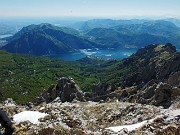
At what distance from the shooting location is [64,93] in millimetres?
70312

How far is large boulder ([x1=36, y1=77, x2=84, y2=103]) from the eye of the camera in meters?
68.2

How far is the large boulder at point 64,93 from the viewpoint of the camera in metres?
68.2

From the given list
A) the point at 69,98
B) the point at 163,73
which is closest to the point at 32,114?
the point at 69,98

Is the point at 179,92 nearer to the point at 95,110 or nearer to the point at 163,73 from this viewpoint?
the point at 95,110

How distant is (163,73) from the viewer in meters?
135

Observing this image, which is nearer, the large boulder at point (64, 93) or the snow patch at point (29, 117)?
the snow patch at point (29, 117)

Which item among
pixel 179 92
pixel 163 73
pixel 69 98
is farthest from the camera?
pixel 163 73

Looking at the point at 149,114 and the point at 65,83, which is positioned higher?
the point at 149,114

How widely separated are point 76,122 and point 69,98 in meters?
40.5

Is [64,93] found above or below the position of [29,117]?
below

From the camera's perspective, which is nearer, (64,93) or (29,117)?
(29,117)

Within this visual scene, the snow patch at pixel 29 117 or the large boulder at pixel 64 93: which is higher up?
the snow patch at pixel 29 117

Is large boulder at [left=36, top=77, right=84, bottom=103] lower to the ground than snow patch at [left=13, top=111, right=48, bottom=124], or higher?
lower

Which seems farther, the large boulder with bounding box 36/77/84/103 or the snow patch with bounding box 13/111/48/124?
the large boulder with bounding box 36/77/84/103
